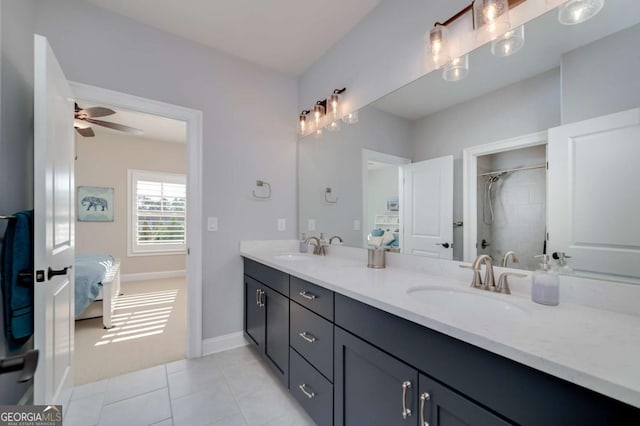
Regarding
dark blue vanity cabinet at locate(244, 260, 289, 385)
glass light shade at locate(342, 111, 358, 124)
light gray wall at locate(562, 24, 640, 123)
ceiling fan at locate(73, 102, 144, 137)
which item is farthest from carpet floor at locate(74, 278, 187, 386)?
light gray wall at locate(562, 24, 640, 123)

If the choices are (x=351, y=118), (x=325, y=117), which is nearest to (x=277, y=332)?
(x=351, y=118)

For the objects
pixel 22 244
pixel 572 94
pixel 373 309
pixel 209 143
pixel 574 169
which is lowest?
pixel 373 309

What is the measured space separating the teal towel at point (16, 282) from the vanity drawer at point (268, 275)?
4.07 feet

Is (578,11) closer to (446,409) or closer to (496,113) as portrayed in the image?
(496,113)

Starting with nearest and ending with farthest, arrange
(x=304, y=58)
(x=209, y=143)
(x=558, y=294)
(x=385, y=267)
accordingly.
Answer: (x=558, y=294)
(x=385, y=267)
(x=209, y=143)
(x=304, y=58)

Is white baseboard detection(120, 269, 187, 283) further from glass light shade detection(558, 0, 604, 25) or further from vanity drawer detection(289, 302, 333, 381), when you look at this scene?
glass light shade detection(558, 0, 604, 25)

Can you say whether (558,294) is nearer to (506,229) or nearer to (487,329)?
(506,229)

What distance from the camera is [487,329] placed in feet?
2.45

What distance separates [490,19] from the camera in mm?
1261

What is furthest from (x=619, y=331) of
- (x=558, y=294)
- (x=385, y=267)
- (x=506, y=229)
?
(x=385, y=267)

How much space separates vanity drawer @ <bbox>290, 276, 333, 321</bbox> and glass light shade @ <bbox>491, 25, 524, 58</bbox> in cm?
141

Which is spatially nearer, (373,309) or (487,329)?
(487,329)

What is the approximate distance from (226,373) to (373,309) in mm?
1562

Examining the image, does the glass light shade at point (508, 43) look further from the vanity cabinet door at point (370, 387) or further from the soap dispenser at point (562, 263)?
the vanity cabinet door at point (370, 387)
